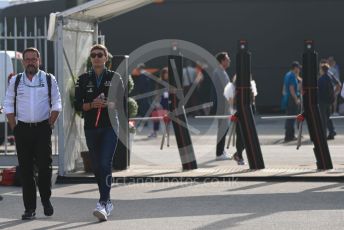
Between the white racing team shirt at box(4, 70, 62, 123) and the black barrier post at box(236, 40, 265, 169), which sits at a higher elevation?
the white racing team shirt at box(4, 70, 62, 123)

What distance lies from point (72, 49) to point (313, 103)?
11.4 feet

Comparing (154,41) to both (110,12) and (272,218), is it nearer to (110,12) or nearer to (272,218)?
(110,12)

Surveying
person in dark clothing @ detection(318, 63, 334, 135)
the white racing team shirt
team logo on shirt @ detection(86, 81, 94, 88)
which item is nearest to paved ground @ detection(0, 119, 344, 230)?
the white racing team shirt

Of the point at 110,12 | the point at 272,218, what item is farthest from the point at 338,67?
the point at 272,218

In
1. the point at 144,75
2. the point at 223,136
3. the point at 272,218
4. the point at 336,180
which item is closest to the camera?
the point at 272,218

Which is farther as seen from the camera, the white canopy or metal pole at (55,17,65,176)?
metal pole at (55,17,65,176)

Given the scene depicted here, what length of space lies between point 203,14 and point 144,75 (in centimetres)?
434

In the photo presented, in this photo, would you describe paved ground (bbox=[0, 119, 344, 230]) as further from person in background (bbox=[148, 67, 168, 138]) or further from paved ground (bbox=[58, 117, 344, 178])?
person in background (bbox=[148, 67, 168, 138])

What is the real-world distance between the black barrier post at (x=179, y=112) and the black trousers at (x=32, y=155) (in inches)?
143

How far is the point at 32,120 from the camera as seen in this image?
9.34 m

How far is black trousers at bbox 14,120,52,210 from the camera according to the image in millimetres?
9383

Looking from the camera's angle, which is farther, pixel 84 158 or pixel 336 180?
pixel 84 158

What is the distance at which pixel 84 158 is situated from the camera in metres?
13.0

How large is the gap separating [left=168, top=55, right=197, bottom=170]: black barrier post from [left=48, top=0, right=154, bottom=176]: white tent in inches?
41.9
